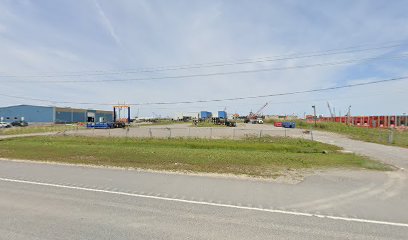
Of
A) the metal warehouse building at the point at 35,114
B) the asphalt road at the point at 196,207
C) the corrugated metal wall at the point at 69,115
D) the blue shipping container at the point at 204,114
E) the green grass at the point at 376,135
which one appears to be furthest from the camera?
the blue shipping container at the point at 204,114

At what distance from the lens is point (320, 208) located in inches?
217

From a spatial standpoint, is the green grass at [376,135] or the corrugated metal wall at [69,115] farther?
the corrugated metal wall at [69,115]

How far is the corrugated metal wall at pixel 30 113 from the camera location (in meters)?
82.8

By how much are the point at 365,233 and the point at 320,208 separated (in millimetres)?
1318

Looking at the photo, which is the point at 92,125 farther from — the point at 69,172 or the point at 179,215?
the point at 179,215

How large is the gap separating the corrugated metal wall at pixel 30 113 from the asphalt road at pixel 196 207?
286 feet

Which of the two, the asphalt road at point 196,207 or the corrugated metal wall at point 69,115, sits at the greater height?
the corrugated metal wall at point 69,115

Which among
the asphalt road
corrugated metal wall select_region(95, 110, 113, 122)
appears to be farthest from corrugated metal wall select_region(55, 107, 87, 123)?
the asphalt road

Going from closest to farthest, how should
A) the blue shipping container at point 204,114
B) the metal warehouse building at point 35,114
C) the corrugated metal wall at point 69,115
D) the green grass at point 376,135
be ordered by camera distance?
the green grass at point 376,135 < the metal warehouse building at point 35,114 < the corrugated metal wall at point 69,115 < the blue shipping container at point 204,114

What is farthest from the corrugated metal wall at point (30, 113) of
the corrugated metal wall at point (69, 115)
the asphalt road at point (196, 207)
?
the asphalt road at point (196, 207)

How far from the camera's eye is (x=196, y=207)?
5.52 metres

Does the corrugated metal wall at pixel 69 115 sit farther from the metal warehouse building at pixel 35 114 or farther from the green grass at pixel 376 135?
the green grass at pixel 376 135

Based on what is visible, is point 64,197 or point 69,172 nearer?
point 64,197

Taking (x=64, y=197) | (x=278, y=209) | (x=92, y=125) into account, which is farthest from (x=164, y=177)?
(x=92, y=125)
